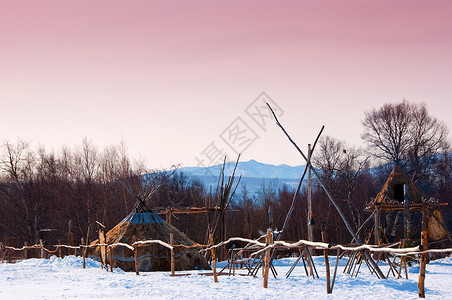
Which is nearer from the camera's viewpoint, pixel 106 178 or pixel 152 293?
pixel 152 293

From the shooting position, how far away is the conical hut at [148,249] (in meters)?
19.7

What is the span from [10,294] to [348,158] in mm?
32319

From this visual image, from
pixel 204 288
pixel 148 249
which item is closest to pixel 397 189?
pixel 148 249

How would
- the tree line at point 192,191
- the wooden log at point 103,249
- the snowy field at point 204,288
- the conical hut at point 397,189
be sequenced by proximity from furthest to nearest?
1. the tree line at point 192,191
2. the conical hut at point 397,189
3. the wooden log at point 103,249
4. the snowy field at point 204,288

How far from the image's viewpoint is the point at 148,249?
19.8m

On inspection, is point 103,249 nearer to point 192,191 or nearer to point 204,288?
point 204,288

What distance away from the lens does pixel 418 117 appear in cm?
3541

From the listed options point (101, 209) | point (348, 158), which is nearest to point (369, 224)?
point (348, 158)

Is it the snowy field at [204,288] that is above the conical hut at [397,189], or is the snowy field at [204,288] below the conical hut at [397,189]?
below

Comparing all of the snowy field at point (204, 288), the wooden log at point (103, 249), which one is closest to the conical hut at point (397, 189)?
the snowy field at point (204, 288)

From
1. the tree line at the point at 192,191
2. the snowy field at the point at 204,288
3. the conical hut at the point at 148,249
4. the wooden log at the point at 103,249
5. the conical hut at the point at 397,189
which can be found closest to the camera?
the snowy field at the point at 204,288

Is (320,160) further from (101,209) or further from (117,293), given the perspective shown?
(117,293)

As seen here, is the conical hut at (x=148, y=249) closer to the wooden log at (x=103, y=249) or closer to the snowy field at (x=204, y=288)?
the wooden log at (x=103, y=249)

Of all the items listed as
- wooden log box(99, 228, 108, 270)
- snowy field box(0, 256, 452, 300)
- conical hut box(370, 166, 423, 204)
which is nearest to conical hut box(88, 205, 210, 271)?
wooden log box(99, 228, 108, 270)
